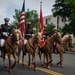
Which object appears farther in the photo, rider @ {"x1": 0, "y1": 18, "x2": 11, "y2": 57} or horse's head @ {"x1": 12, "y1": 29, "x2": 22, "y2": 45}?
rider @ {"x1": 0, "y1": 18, "x2": 11, "y2": 57}

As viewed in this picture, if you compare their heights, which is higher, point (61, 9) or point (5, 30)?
point (61, 9)

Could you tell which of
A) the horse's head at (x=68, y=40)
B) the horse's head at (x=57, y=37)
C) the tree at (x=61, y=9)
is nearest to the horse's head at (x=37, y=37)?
the horse's head at (x=57, y=37)

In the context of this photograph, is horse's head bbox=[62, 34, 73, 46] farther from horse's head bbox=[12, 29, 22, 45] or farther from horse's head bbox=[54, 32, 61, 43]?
horse's head bbox=[12, 29, 22, 45]

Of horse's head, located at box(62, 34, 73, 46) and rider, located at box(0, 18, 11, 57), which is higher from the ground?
rider, located at box(0, 18, 11, 57)

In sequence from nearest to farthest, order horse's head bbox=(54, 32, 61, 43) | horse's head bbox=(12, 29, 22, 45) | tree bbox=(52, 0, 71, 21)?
1. horse's head bbox=(12, 29, 22, 45)
2. horse's head bbox=(54, 32, 61, 43)
3. tree bbox=(52, 0, 71, 21)

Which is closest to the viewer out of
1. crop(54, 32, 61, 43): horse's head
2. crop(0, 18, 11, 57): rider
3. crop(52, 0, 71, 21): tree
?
crop(0, 18, 11, 57): rider

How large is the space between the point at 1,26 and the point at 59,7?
44.9m

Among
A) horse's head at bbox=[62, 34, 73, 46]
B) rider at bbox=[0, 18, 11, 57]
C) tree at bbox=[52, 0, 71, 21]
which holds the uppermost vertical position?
tree at bbox=[52, 0, 71, 21]

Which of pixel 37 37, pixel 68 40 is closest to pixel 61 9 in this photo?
pixel 68 40

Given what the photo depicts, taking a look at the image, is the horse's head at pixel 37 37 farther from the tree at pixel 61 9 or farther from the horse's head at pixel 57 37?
the tree at pixel 61 9

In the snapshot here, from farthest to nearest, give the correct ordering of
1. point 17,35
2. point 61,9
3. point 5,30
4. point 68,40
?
point 61,9, point 68,40, point 5,30, point 17,35

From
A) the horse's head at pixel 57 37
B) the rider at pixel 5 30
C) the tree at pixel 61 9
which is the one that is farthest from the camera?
the tree at pixel 61 9

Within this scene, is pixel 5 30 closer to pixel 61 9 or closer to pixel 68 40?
pixel 68 40

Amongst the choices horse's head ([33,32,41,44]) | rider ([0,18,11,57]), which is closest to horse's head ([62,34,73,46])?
horse's head ([33,32,41,44])
